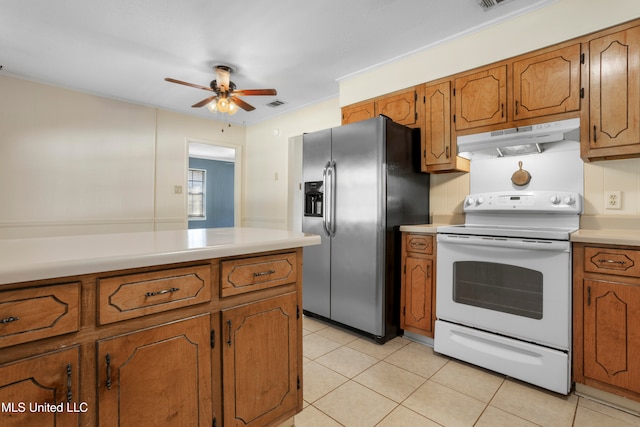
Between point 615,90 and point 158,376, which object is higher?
point 615,90

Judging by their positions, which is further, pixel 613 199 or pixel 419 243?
pixel 419 243

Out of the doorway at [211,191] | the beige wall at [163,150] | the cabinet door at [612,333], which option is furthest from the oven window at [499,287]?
the doorway at [211,191]

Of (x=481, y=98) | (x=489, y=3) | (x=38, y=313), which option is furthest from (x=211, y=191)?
(x=38, y=313)

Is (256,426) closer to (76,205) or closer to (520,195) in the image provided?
(520,195)

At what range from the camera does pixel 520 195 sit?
2447 mm

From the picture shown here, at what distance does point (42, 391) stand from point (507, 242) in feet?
7.58

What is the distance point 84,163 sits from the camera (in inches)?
159

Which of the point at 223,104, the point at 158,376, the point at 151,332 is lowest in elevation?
the point at 158,376

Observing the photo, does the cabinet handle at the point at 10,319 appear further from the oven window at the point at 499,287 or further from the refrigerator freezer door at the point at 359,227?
the oven window at the point at 499,287

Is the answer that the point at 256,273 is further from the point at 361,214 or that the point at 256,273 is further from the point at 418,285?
the point at 418,285

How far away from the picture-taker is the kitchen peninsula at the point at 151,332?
2.78ft

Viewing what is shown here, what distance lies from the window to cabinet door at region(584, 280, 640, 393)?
7898 mm

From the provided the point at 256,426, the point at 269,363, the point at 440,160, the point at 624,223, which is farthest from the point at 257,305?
the point at 624,223

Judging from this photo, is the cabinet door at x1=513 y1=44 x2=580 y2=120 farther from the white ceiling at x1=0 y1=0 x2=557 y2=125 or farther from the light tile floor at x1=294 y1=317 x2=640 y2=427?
the light tile floor at x1=294 y1=317 x2=640 y2=427
